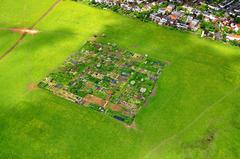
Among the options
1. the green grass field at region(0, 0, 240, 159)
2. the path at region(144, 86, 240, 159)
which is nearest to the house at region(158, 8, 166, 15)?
the green grass field at region(0, 0, 240, 159)

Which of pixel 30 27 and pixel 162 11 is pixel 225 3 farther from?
pixel 30 27

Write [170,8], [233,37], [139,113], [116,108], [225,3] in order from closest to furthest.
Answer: [139,113]
[116,108]
[233,37]
[170,8]
[225,3]

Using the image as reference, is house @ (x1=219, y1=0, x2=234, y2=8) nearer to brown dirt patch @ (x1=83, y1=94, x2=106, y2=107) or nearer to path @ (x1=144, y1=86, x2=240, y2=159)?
path @ (x1=144, y1=86, x2=240, y2=159)

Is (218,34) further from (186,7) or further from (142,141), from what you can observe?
(142,141)

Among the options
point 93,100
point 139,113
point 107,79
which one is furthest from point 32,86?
point 139,113

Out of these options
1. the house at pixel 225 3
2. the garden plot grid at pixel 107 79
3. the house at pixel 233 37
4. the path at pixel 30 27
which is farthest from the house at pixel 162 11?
the path at pixel 30 27

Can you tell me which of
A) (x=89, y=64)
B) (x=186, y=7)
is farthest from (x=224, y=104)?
(x=186, y=7)
